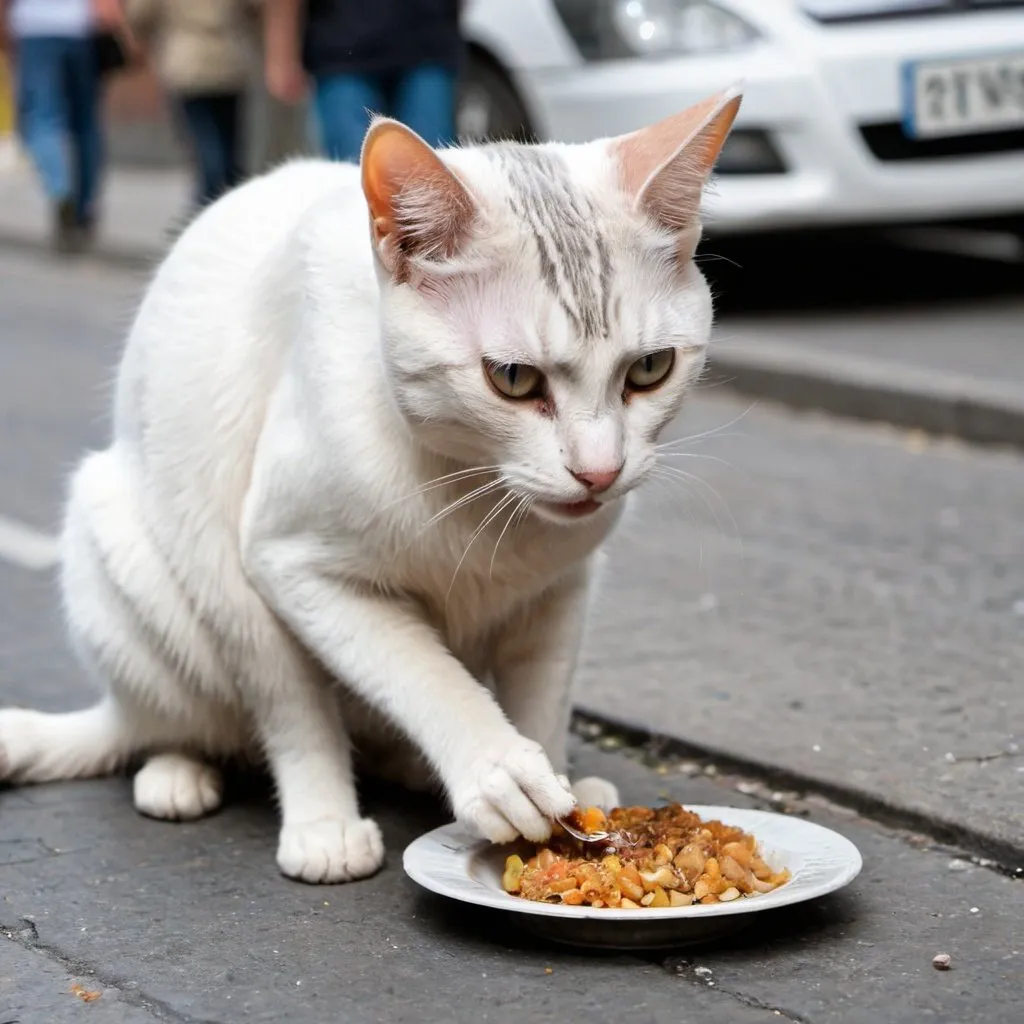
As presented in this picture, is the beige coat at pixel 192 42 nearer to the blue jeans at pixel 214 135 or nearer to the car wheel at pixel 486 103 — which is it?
the blue jeans at pixel 214 135

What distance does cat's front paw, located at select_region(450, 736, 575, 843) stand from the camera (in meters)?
2.66

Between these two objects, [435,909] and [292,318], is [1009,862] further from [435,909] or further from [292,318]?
[292,318]

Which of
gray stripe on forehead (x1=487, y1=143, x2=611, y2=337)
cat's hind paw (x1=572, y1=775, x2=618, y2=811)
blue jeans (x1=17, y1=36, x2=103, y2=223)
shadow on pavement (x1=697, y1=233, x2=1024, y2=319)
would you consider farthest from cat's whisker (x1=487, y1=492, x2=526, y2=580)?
blue jeans (x1=17, y1=36, x2=103, y2=223)

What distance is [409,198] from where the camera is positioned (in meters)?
2.54

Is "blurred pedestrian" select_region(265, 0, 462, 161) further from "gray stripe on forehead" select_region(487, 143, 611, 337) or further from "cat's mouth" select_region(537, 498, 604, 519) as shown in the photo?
"cat's mouth" select_region(537, 498, 604, 519)

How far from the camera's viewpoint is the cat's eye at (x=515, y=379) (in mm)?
2549

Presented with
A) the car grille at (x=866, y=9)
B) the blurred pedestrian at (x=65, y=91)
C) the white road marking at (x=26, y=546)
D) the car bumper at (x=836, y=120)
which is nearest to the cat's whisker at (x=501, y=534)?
the white road marking at (x=26, y=546)

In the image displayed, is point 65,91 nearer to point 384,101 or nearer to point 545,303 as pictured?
point 384,101

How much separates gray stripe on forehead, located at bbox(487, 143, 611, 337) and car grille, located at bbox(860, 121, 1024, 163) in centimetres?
452

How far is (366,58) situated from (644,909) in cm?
458

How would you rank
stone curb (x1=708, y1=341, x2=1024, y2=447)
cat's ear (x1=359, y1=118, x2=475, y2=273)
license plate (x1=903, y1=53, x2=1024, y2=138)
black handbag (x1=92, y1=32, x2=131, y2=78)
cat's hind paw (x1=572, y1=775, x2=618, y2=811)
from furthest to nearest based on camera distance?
black handbag (x1=92, y1=32, x2=131, y2=78)
license plate (x1=903, y1=53, x2=1024, y2=138)
stone curb (x1=708, y1=341, x2=1024, y2=447)
cat's hind paw (x1=572, y1=775, x2=618, y2=811)
cat's ear (x1=359, y1=118, x2=475, y2=273)

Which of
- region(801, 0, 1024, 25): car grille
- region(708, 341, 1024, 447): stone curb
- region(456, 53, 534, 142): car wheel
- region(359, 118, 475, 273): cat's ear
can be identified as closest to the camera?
region(359, 118, 475, 273): cat's ear

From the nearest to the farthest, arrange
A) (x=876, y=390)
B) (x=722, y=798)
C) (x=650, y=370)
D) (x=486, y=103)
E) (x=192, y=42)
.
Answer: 1. (x=650, y=370)
2. (x=722, y=798)
3. (x=876, y=390)
4. (x=486, y=103)
5. (x=192, y=42)

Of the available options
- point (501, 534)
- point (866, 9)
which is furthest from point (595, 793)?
point (866, 9)
